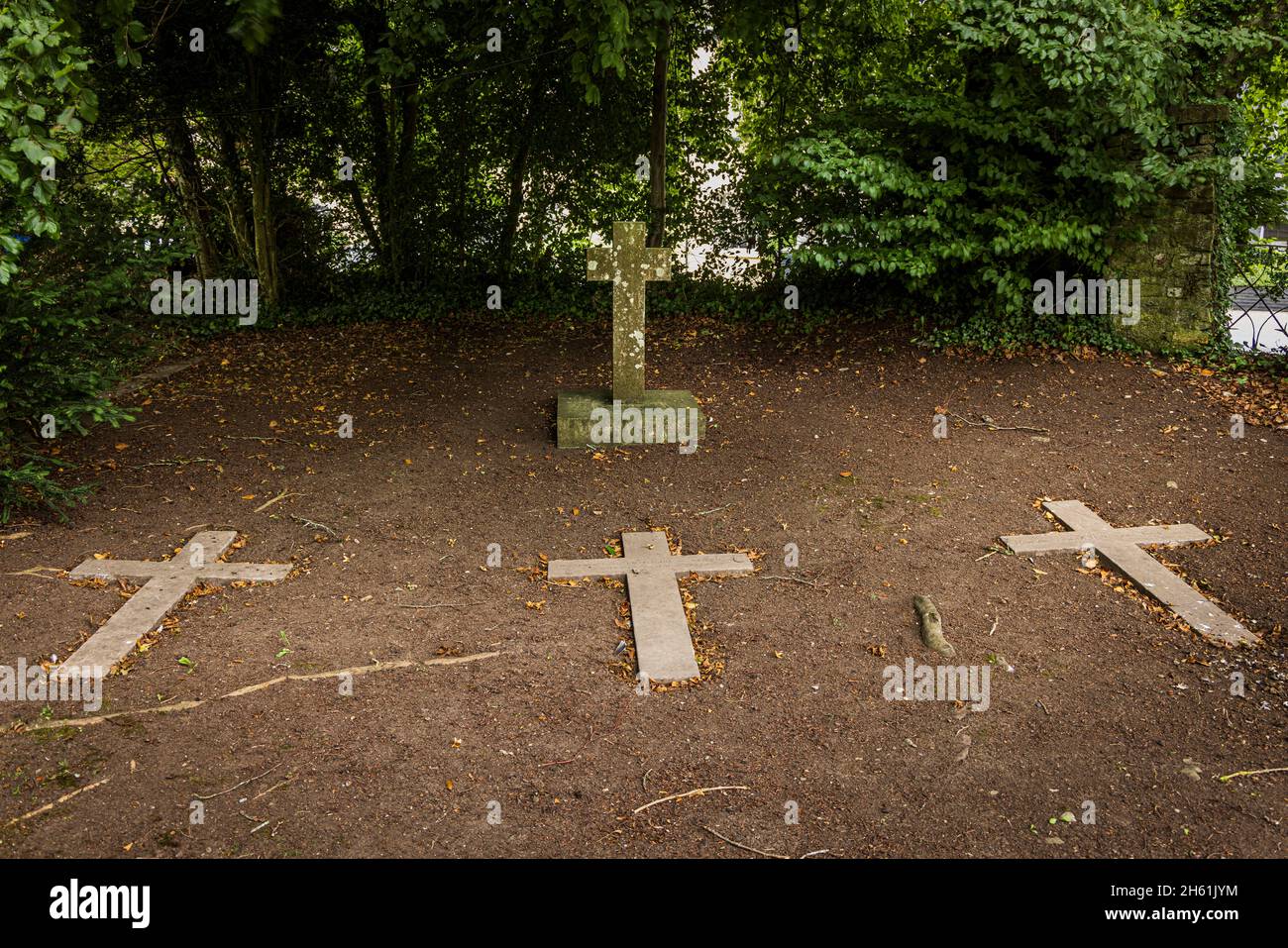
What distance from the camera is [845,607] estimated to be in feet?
16.6

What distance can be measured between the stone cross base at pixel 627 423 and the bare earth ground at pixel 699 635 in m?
0.24

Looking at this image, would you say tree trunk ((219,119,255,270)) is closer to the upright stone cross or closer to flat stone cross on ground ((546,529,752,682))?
the upright stone cross

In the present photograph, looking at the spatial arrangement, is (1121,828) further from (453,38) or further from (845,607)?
(453,38)

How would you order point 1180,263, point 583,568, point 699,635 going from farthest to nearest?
point 1180,263 → point 583,568 → point 699,635

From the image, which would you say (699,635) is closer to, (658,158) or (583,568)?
(583,568)

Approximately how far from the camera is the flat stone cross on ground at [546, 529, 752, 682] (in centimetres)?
455

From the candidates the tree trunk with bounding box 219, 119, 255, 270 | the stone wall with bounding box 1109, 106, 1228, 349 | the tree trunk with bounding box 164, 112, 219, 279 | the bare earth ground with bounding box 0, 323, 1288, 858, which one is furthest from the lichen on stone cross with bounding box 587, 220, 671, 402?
the tree trunk with bounding box 164, 112, 219, 279

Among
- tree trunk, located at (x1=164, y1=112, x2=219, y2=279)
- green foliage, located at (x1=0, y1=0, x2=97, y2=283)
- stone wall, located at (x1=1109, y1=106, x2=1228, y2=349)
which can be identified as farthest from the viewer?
tree trunk, located at (x1=164, y1=112, x2=219, y2=279)

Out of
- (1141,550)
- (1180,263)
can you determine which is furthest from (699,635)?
(1180,263)

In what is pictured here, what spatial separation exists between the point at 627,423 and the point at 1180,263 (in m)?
5.72

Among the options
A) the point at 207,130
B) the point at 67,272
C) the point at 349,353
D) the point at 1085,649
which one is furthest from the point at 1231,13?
the point at 207,130

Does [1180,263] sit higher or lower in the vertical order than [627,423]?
higher

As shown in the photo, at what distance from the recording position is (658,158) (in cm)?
1107

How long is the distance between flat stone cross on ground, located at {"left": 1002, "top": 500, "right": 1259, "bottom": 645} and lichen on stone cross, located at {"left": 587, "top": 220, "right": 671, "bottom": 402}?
130 inches
